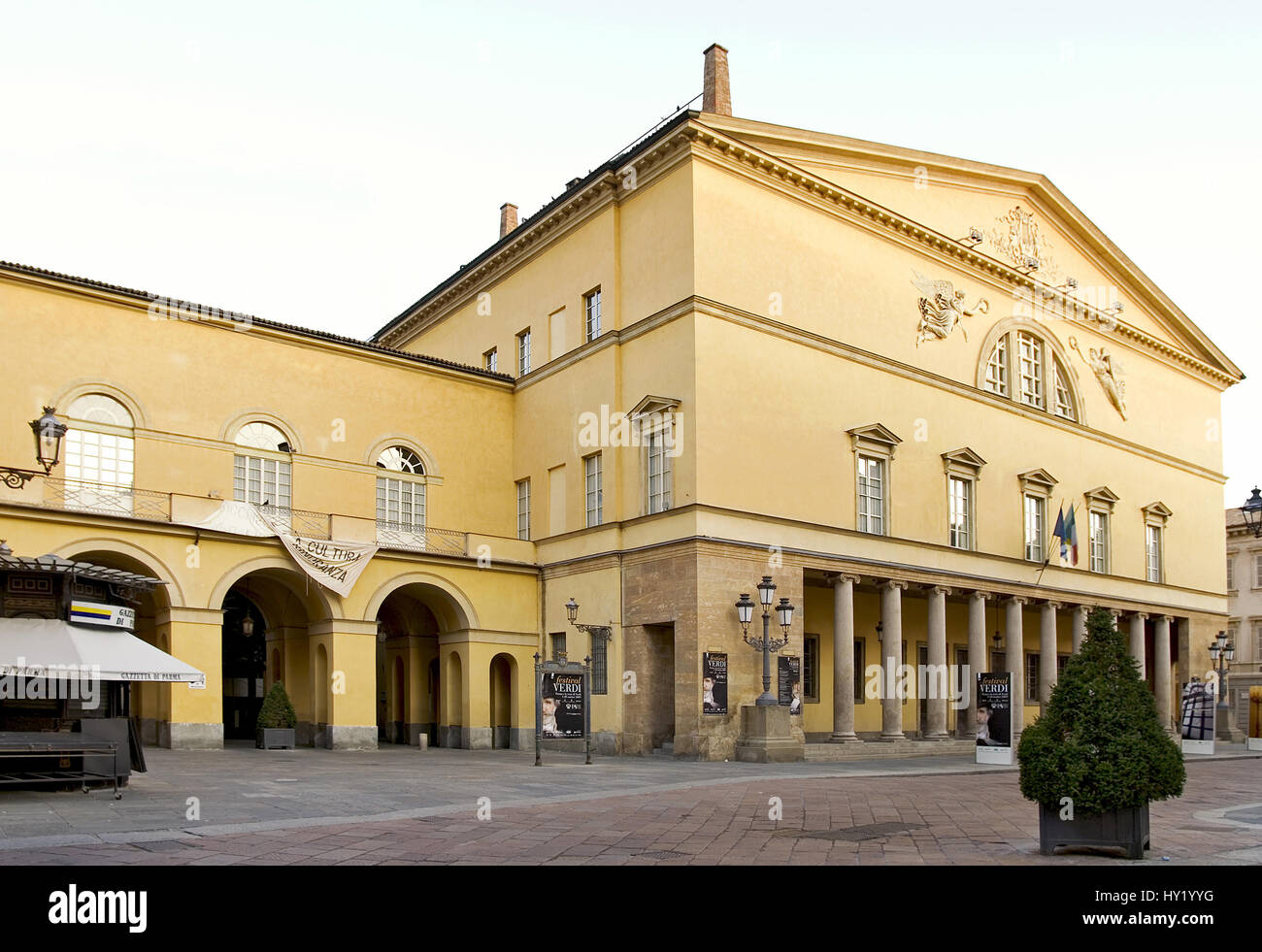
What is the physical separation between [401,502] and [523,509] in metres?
3.69

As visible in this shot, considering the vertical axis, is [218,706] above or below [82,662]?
below

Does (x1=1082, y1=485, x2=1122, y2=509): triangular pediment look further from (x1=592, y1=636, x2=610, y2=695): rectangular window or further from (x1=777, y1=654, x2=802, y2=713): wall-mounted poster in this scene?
(x1=592, y1=636, x2=610, y2=695): rectangular window

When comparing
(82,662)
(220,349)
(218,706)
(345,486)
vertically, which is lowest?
(218,706)

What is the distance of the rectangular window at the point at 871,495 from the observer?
3047 centimetres

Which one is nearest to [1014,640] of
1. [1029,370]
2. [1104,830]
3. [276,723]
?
[1029,370]

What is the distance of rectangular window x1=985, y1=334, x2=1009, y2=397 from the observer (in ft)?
117

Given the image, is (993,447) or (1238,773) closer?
(1238,773)

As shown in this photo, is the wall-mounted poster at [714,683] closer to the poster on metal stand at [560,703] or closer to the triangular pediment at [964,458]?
the poster on metal stand at [560,703]

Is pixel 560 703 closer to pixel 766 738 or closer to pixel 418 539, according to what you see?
pixel 766 738

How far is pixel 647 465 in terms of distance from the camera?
2847 cm

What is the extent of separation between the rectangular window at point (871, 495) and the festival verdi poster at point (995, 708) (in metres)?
5.88
